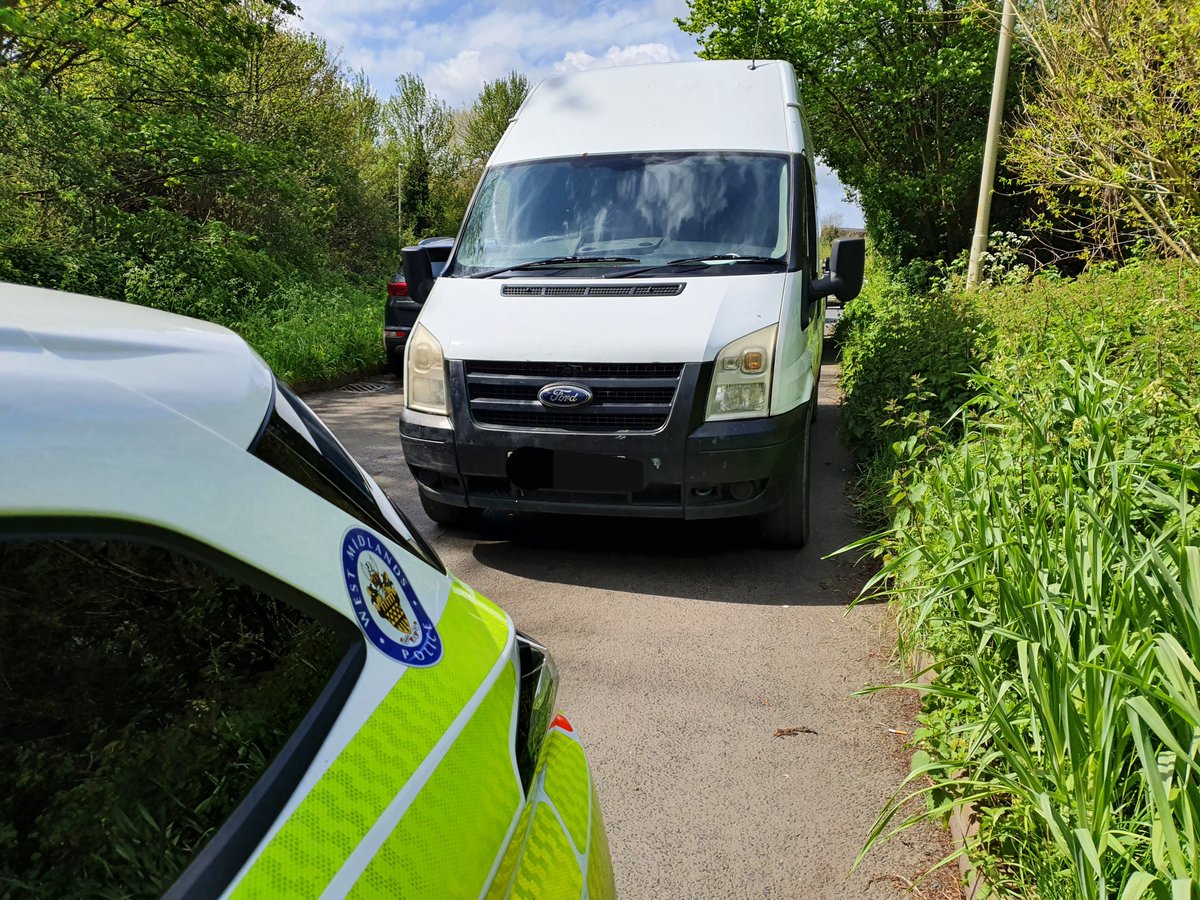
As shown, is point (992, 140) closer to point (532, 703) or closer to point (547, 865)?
point (532, 703)

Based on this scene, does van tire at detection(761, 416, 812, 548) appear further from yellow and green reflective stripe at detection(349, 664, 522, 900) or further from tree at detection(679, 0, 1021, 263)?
tree at detection(679, 0, 1021, 263)

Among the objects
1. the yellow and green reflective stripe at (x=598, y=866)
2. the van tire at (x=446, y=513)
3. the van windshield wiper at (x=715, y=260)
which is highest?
the van windshield wiper at (x=715, y=260)

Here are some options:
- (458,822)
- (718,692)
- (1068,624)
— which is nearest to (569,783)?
(458,822)

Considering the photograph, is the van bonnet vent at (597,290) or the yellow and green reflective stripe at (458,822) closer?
the yellow and green reflective stripe at (458,822)

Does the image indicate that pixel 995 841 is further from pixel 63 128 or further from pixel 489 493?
pixel 63 128

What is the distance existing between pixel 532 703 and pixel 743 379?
3118mm

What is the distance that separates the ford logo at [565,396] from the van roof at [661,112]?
2.04m

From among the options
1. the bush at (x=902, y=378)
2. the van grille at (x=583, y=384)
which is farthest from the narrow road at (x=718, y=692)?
the van grille at (x=583, y=384)

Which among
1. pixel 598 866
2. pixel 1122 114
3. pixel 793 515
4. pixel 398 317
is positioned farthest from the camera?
pixel 398 317

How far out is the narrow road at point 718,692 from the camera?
103 inches

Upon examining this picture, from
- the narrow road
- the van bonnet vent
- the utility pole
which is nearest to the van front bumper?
the narrow road

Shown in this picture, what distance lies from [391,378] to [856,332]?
6.19m

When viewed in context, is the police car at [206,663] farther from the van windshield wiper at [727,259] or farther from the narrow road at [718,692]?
the van windshield wiper at [727,259]

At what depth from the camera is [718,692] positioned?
3.55 m
